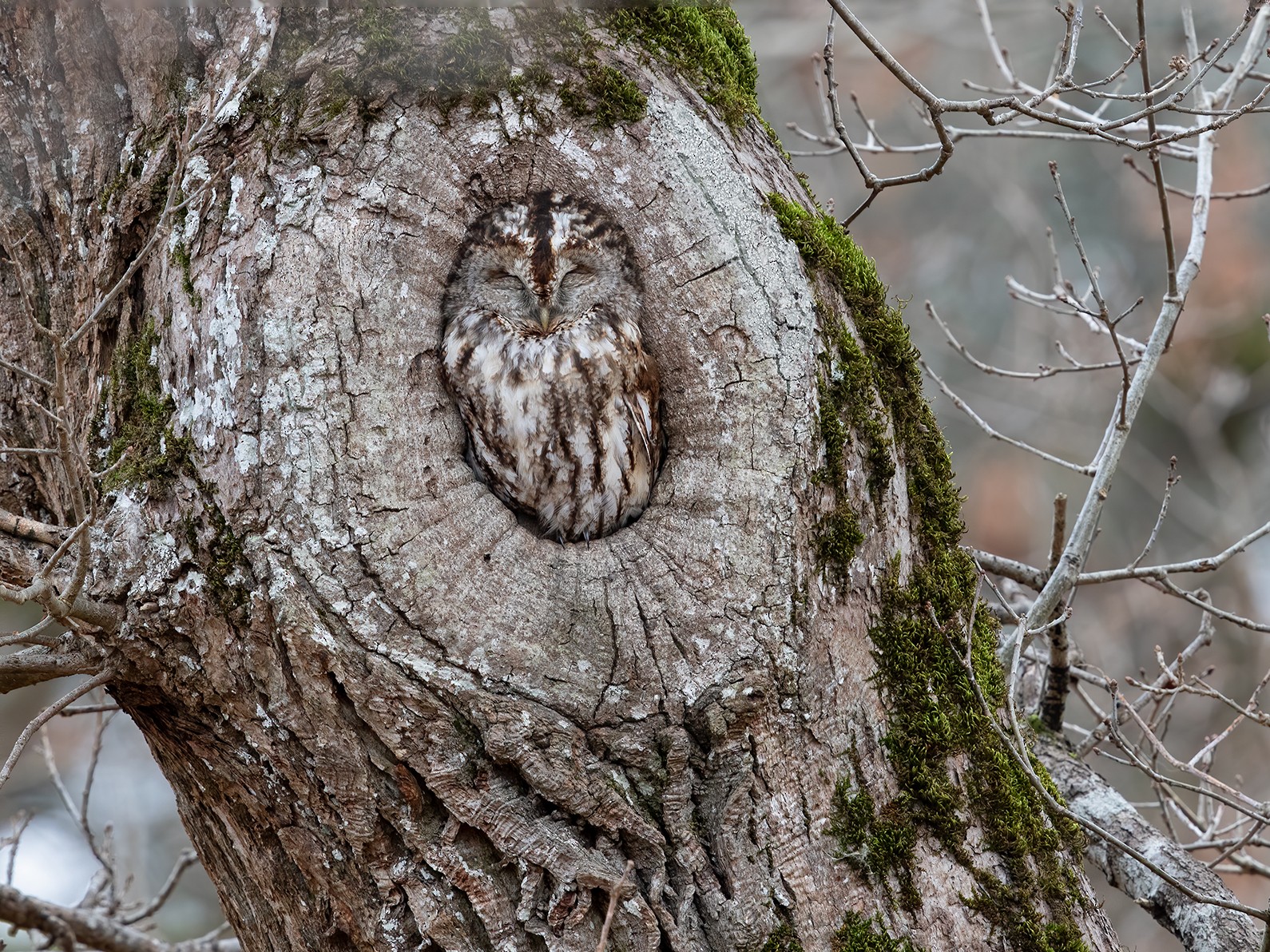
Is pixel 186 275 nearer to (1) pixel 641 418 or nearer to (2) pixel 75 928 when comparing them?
(1) pixel 641 418

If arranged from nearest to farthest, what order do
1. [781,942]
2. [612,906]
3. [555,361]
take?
[612,906], [781,942], [555,361]

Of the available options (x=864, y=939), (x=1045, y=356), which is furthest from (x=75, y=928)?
(x=1045, y=356)

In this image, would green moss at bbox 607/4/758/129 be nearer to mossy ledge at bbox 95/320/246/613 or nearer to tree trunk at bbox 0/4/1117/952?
tree trunk at bbox 0/4/1117/952

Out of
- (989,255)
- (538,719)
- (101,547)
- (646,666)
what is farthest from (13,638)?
(989,255)

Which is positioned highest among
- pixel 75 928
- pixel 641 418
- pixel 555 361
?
pixel 555 361

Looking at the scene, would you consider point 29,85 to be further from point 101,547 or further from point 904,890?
point 904,890

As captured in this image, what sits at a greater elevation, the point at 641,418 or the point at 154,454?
the point at 641,418

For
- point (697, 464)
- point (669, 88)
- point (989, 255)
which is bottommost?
point (697, 464)

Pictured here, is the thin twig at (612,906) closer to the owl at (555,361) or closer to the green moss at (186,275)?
the owl at (555,361)
